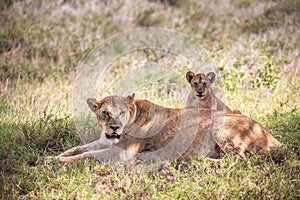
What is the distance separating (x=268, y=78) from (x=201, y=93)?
2258 mm

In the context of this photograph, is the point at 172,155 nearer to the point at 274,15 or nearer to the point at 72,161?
the point at 72,161

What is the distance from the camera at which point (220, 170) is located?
6109 mm

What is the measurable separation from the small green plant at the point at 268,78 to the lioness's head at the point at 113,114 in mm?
3904

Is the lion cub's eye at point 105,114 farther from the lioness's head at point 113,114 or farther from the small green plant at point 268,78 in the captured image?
the small green plant at point 268,78

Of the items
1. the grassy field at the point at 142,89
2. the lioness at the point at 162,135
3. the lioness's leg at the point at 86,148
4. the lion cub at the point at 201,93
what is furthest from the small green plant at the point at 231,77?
the lioness's leg at the point at 86,148

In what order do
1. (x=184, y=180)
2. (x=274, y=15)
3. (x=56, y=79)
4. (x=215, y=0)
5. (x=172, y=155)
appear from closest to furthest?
(x=184, y=180)
(x=172, y=155)
(x=56, y=79)
(x=274, y=15)
(x=215, y=0)

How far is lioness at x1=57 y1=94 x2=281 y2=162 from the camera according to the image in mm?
6297

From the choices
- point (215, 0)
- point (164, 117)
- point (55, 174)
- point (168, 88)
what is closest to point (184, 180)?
point (164, 117)

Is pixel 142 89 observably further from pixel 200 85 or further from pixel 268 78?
pixel 268 78

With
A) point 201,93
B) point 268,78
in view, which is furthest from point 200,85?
point 268,78

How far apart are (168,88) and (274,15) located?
5.22m

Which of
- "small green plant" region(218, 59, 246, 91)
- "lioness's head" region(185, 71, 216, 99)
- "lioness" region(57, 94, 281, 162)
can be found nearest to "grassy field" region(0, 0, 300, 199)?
"small green plant" region(218, 59, 246, 91)

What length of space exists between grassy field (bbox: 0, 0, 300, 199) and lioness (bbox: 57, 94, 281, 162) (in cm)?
15

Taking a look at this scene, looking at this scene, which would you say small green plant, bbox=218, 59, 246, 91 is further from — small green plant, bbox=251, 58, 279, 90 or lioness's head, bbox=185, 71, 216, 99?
lioness's head, bbox=185, 71, 216, 99
